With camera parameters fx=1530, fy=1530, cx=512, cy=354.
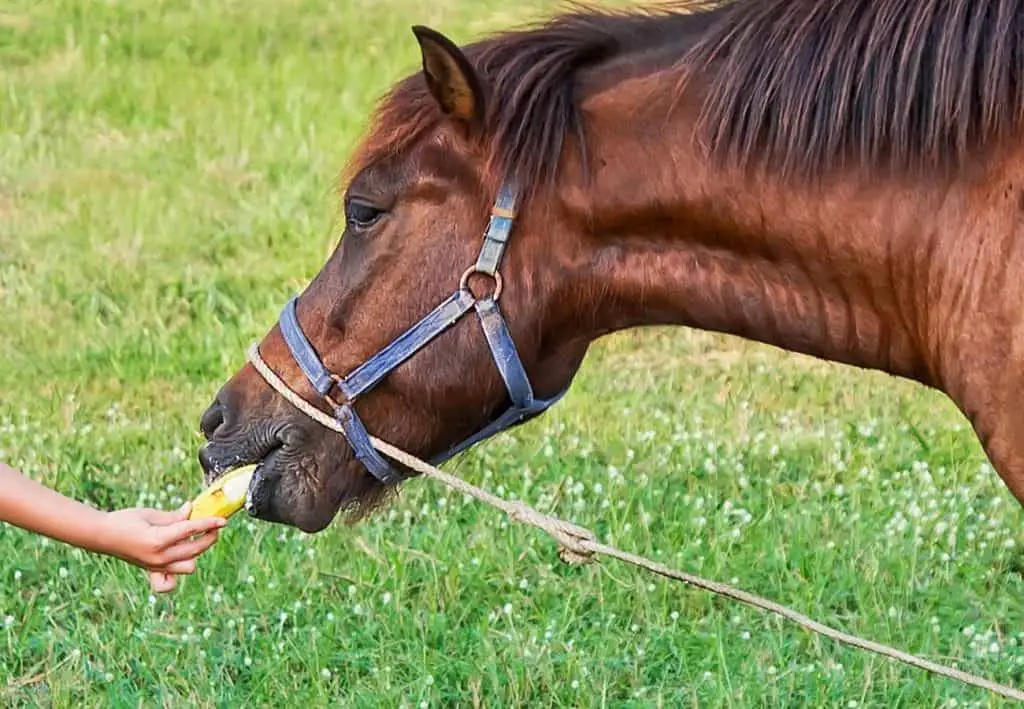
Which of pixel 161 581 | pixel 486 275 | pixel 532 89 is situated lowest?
pixel 161 581

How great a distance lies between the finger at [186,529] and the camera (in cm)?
271

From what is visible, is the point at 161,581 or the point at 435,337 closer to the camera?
the point at 435,337

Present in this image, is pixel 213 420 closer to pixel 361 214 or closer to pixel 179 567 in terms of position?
pixel 179 567

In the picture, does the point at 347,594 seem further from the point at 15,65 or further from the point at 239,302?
the point at 15,65

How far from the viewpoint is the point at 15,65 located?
358 inches

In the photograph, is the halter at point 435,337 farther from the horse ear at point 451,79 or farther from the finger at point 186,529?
the finger at point 186,529

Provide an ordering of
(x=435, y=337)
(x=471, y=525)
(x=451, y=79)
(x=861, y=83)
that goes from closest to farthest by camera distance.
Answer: (x=861, y=83), (x=451, y=79), (x=435, y=337), (x=471, y=525)

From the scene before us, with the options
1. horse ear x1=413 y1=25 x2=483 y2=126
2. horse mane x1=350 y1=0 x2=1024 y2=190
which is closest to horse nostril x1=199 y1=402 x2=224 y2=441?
horse mane x1=350 y1=0 x2=1024 y2=190

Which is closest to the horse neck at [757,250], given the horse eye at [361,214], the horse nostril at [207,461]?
the horse eye at [361,214]

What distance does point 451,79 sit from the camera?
254 cm

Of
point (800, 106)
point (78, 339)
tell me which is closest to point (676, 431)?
point (78, 339)

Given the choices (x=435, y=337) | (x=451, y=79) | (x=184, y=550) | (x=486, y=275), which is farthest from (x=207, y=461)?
(x=451, y=79)

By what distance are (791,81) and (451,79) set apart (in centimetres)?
56

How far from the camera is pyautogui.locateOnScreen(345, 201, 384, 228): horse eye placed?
106 inches
